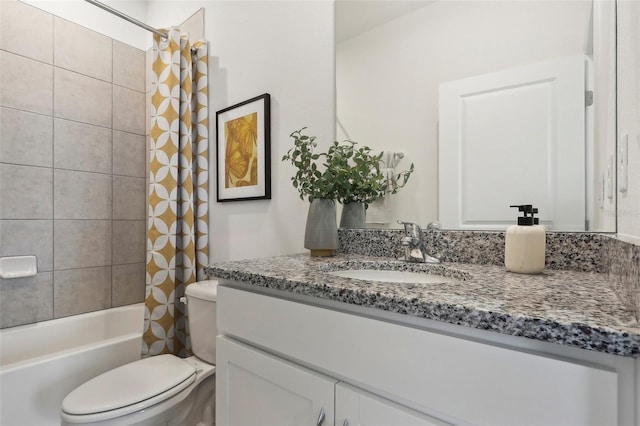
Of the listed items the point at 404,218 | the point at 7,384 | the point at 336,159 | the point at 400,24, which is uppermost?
the point at 400,24

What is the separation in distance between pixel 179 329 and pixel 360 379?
1483 mm

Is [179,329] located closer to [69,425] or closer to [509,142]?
[69,425]

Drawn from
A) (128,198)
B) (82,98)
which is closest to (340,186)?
(128,198)

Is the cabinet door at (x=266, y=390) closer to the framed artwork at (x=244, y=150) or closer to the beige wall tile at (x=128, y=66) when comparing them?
the framed artwork at (x=244, y=150)

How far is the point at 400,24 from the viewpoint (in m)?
1.16

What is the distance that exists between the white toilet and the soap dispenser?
1.14 meters

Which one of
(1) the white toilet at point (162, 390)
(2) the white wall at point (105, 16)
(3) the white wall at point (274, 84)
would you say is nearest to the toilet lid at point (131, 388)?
(1) the white toilet at point (162, 390)

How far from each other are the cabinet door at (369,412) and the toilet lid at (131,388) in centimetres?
83

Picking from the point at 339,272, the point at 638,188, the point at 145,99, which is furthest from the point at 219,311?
the point at 145,99

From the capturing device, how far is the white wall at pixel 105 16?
6.38 feet

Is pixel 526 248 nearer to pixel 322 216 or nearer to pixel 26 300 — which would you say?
pixel 322 216

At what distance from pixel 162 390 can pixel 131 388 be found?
12cm

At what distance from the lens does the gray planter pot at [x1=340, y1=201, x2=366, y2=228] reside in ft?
4.08

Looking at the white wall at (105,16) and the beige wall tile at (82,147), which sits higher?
the white wall at (105,16)
